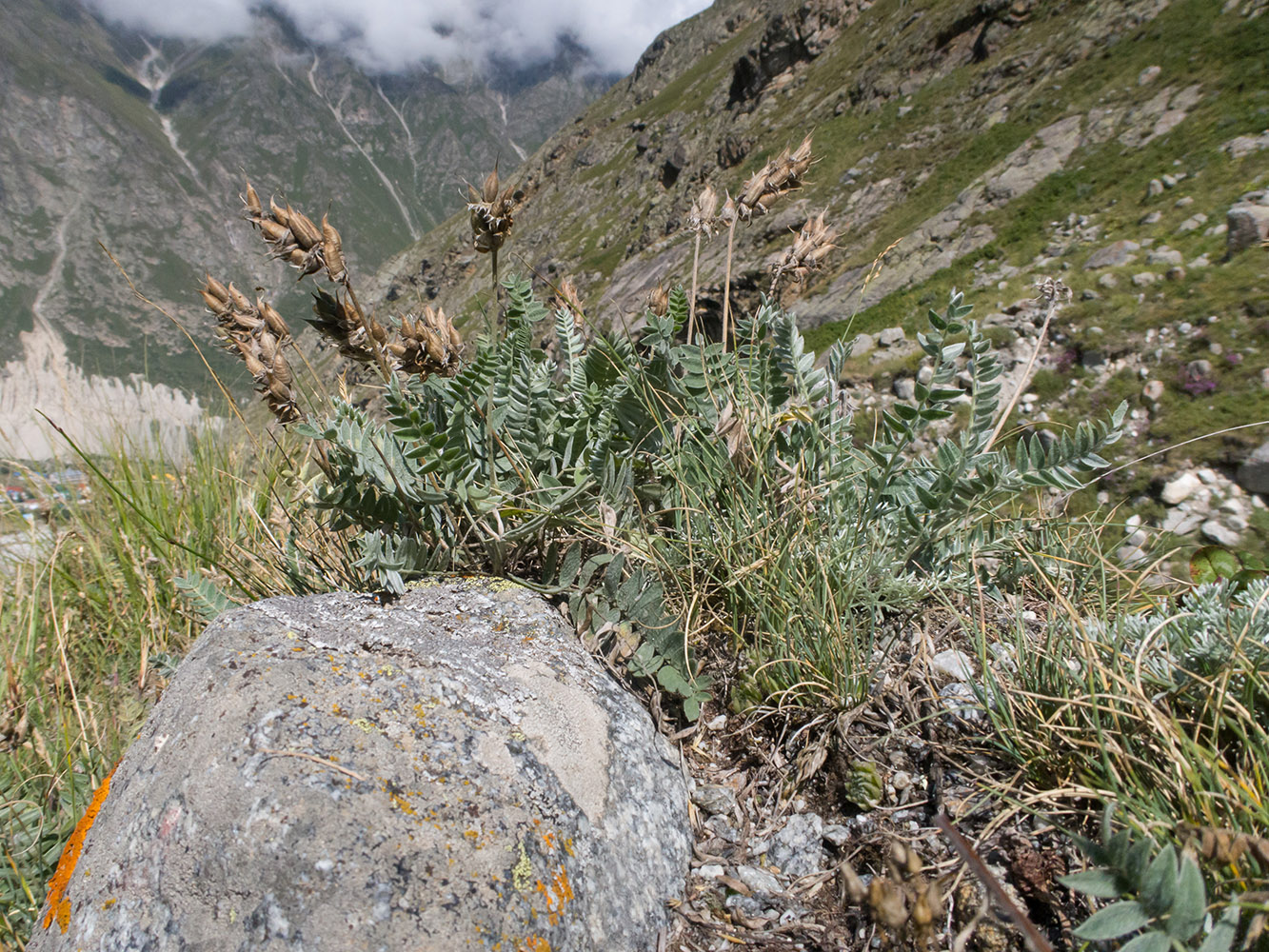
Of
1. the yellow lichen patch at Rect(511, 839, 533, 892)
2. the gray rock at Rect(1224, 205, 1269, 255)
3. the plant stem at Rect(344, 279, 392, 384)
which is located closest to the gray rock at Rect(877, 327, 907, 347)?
the gray rock at Rect(1224, 205, 1269, 255)

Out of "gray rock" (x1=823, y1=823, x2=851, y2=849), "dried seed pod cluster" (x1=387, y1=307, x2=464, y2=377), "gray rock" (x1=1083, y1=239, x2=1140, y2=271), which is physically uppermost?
"dried seed pod cluster" (x1=387, y1=307, x2=464, y2=377)

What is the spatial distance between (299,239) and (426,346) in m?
0.44

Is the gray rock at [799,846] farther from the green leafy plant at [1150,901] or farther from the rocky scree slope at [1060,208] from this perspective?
the rocky scree slope at [1060,208]

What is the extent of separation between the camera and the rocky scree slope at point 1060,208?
595 centimetres

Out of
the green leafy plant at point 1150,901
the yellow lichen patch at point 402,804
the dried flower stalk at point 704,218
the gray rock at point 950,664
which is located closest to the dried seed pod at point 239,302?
the dried flower stalk at point 704,218

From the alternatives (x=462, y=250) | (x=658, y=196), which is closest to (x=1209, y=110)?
(x=658, y=196)

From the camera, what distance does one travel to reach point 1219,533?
184 inches

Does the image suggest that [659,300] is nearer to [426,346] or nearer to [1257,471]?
[426,346]

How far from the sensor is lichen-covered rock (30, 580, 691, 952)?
1083mm

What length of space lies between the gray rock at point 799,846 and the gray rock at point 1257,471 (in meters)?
5.14

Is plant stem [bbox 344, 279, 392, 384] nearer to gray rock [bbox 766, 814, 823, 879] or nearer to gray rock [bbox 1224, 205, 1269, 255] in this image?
gray rock [bbox 766, 814, 823, 879]

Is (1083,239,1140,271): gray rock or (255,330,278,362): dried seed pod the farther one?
(1083,239,1140,271): gray rock

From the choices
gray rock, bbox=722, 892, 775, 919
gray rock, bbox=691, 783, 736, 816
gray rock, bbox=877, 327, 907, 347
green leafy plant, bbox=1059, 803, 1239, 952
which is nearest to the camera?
green leafy plant, bbox=1059, 803, 1239, 952

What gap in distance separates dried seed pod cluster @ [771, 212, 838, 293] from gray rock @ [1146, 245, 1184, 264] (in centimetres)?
732
